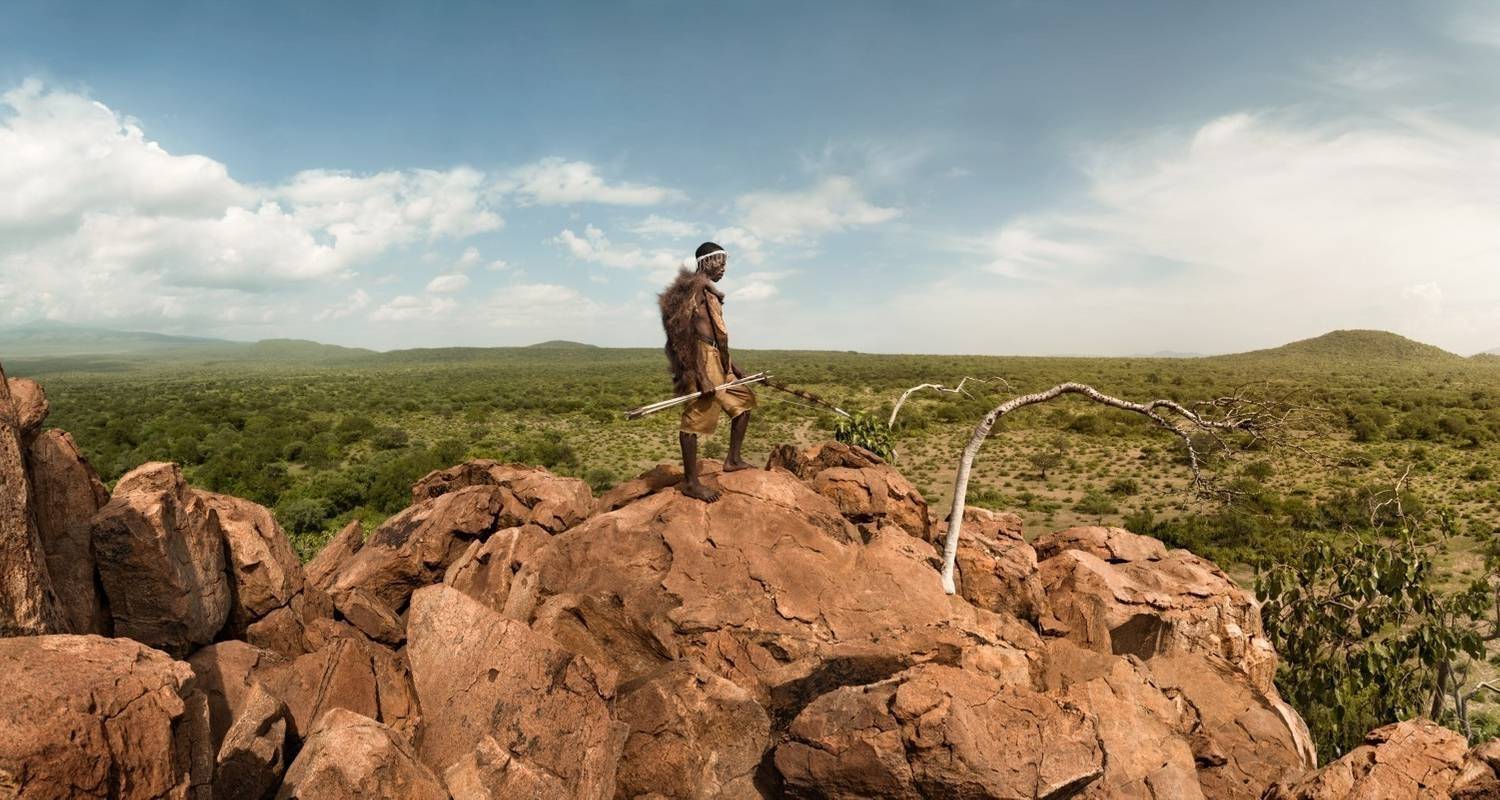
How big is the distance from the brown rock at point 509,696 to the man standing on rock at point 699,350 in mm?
2831

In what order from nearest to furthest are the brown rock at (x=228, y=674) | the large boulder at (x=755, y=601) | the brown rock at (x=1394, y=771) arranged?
the brown rock at (x=1394, y=771)
the brown rock at (x=228, y=674)
the large boulder at (x=755, y=601)

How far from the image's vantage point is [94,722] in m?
3.76

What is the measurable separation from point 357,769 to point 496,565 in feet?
13.2

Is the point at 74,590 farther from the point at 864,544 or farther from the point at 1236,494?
the point at 1236,494

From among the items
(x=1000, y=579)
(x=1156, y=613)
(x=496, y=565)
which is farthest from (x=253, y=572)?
(x=1156, y=613)

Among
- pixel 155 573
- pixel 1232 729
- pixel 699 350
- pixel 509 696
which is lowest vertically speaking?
pixel 1232 729

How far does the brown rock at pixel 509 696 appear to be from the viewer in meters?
5.65

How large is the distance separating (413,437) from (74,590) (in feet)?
130

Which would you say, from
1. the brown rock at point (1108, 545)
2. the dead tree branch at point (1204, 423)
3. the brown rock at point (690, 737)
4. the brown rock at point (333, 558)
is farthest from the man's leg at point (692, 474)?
the brown rock at point (333, 558)

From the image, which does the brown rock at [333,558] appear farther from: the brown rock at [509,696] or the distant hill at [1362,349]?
the distant hill at [1362,349]

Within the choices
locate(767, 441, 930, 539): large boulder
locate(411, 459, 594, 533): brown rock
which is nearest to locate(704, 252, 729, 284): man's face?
locate(767, 441, 930, 539): large boulder

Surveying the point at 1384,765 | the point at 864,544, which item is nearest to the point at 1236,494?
the point at 1384,765

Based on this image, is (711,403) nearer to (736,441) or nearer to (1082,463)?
(736,441)

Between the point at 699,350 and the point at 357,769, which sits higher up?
the point at 699,350
